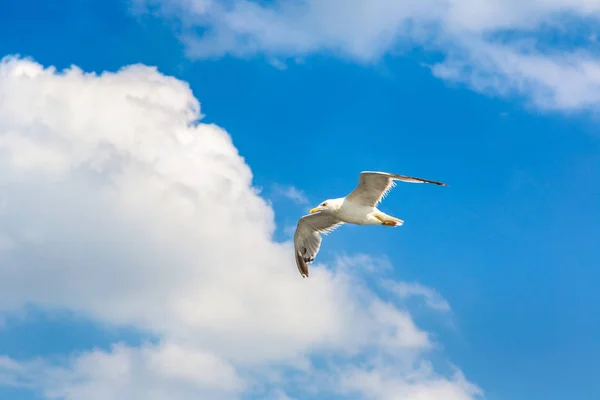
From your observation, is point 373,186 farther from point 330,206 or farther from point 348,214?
point 330,206

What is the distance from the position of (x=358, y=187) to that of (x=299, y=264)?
274 inches

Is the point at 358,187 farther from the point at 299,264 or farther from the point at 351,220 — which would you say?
the point at 299,264

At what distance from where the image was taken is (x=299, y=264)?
37125mm

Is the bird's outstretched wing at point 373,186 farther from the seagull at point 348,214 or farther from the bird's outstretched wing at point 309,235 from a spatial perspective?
the bird's outstretched wing at point 309,235

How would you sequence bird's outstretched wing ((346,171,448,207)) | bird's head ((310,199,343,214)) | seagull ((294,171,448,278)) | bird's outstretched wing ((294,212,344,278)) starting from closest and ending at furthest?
bird's outstretched wing ((346,171,448,207)), seagull ((294,171,448,278)), bird's head ((310,199,343,214)), bird's outstretched wing ((294,212,344,278))

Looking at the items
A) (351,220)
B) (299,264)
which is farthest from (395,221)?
(299,264)

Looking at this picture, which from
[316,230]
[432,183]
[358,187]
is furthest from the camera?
[316,230]

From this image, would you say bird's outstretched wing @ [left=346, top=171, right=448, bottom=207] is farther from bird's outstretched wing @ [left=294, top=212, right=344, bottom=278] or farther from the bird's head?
bird's outstretched wing @ [left=294, top=212, right=344, bottom=278]

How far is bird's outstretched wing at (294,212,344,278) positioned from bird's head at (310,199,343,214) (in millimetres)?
1569

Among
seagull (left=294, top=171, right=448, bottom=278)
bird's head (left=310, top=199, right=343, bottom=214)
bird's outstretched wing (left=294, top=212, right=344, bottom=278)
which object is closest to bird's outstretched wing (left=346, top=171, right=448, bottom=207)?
seagull (left=294, top=171, right=448, bottom=278)

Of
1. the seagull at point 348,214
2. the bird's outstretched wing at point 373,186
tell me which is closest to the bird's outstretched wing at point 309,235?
the seagull at point 348,214

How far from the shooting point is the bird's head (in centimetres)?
3319

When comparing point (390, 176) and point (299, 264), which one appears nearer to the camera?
point (390, 176)

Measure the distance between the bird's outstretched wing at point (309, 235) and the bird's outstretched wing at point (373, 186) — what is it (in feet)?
11.1
